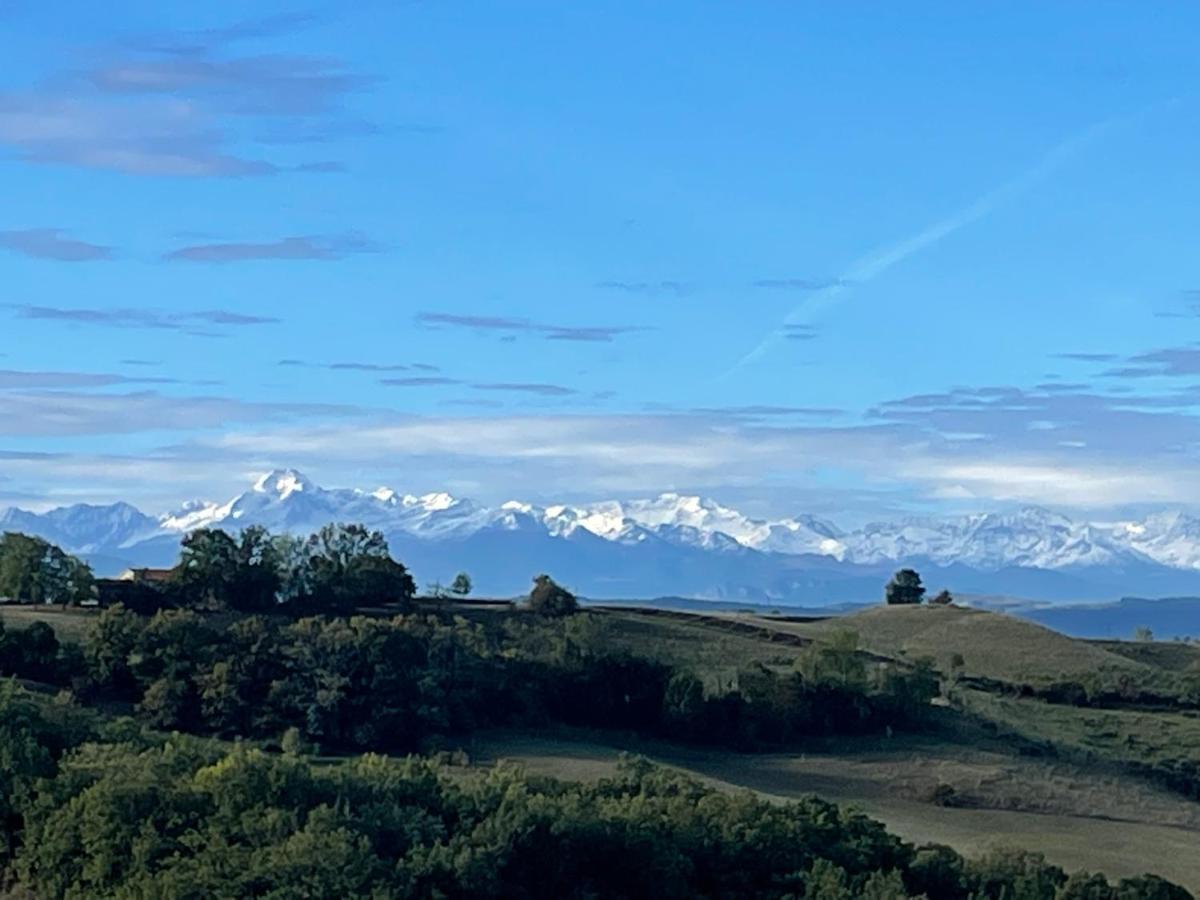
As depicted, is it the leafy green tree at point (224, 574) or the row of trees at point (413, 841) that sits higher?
the leafy green tree at point (224, 574)

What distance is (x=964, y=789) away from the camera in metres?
68.5

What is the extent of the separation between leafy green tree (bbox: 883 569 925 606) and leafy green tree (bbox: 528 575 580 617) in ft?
148

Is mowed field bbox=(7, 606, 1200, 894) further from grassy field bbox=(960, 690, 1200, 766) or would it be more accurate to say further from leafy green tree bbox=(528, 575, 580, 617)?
leafy green tree bbox=(528, 575, 580, 617)

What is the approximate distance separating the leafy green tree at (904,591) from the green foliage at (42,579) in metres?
66.8

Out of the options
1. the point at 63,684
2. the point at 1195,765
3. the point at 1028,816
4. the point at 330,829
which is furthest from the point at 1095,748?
the point at 330,829

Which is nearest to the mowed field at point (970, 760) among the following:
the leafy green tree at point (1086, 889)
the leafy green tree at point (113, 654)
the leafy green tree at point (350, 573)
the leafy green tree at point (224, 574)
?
the leafy green tree at point (113, 654)

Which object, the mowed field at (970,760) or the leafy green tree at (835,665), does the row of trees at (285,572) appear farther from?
the leafy green tree at (835,665)

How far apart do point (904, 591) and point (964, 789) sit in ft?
235

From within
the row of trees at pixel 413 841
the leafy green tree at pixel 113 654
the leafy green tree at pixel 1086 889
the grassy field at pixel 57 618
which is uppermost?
the grassy field at pixel 57 618

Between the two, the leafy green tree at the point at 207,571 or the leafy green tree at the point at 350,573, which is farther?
the leafy green tree at the point at 350,573

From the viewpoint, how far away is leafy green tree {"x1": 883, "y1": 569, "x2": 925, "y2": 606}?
138625 millimetres

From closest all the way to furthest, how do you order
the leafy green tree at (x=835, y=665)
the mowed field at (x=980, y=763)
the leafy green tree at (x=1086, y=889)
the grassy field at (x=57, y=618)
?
the leafy green tree at (x=1086, y=889), the mowed field at (x=980, y=763), the grassy field at (x=57, y=618), the leafy green tree at (x=835, y=665)

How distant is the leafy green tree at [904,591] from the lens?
13862cm

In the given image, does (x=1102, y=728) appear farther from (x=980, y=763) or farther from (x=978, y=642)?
(x=978, y=642)
